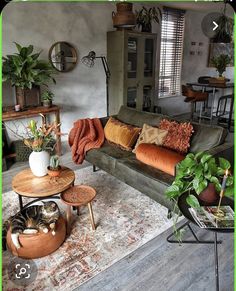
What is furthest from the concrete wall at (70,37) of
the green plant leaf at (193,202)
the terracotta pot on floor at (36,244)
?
the green plant leaf at (193,202)

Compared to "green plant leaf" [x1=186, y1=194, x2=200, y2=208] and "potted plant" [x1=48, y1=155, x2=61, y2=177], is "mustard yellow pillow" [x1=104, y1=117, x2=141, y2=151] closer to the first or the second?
"potted plant" [x1=48, y1=155, x2=61, y2=177]

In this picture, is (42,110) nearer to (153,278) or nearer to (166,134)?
(166,134)

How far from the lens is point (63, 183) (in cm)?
202

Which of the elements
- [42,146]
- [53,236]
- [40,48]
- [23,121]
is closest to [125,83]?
[40,48]

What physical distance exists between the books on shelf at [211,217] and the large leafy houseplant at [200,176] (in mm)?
53

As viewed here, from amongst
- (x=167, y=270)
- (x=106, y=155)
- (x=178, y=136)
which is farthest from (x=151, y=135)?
(x=167, y=270)

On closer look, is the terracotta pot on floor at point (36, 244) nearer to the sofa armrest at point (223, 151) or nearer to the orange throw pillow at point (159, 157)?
the orange throw pillow at point (159, 157)

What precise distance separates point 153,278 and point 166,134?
1367mm

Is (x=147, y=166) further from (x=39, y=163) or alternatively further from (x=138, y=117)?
(x=39, y=163)

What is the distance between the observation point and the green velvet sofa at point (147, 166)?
86.0 inches

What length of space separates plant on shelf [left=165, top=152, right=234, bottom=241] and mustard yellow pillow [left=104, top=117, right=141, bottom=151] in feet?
4.23

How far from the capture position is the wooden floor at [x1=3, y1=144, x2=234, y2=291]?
159 centimetres

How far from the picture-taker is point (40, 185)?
78.0 inches

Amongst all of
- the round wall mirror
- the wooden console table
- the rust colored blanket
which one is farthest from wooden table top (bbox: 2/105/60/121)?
the round wall mirror
